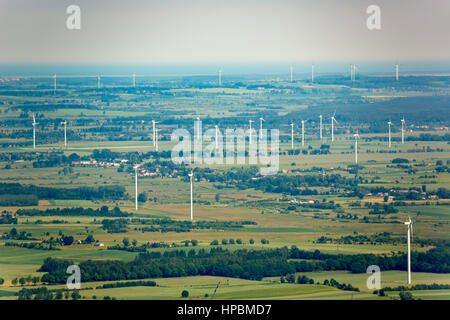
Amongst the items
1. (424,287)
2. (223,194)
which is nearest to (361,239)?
(424,287)

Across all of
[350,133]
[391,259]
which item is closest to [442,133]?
[350,133]

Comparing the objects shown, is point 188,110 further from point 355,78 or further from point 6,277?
point 6,277

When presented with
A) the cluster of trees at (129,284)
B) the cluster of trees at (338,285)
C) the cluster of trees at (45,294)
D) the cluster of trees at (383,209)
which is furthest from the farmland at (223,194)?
the cluster of trees at (45,294)

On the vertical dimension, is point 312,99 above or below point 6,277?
above

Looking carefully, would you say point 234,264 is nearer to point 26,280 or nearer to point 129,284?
point 129,284

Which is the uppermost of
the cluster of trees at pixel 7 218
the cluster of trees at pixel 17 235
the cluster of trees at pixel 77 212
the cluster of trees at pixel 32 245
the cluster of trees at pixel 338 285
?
the cluster of trees at pixel 77 212

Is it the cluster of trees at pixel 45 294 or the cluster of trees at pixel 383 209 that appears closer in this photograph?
the cluster of trees at pixel 45 294

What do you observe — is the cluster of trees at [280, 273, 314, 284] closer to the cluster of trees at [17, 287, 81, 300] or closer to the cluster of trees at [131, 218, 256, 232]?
the cluster of trees at [17, 287, 81, 300]

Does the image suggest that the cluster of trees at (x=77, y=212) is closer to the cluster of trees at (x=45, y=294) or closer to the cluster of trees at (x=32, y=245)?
the cluster of trees at (x=32, y=245)

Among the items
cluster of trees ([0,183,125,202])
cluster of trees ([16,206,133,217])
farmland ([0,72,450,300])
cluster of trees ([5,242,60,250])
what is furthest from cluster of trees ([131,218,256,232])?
A: cluster of trees ([0,183,125,202])
